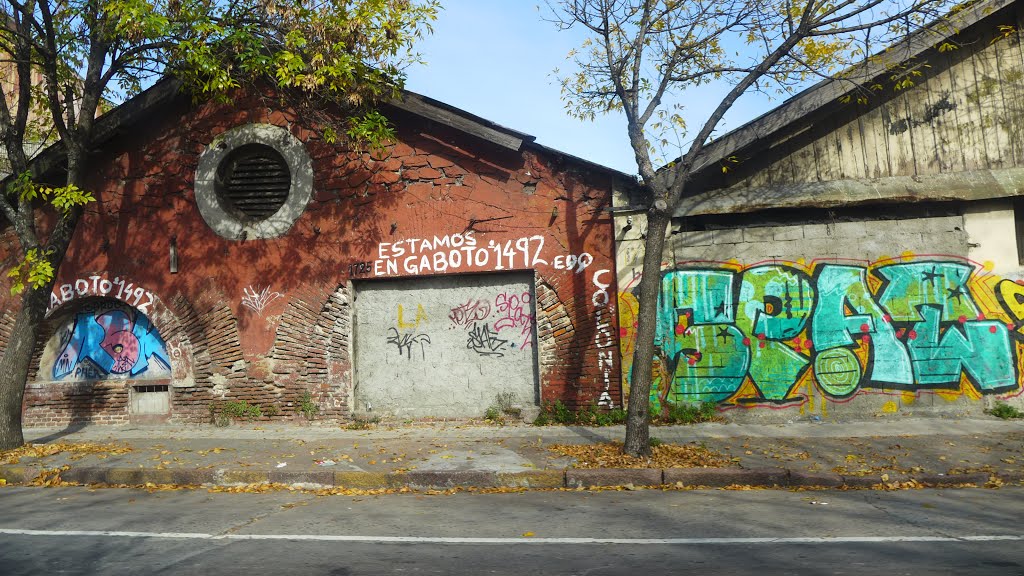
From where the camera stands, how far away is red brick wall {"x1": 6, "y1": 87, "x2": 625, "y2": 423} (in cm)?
1141

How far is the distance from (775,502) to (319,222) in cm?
834

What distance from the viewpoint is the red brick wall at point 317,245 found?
11.4 metres

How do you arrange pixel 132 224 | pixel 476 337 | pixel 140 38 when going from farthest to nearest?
pixel 132 224 → pixel 476 337 → pixel 140 38

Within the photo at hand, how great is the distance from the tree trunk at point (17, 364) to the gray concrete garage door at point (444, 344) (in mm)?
4513

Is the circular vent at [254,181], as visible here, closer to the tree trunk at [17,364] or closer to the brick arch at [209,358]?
the brick arch at [209,358]

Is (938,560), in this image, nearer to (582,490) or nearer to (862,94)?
(582,490)

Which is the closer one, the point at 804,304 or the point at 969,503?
the point at 969,503

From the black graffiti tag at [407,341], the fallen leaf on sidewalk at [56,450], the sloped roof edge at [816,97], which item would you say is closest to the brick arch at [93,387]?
the fallen leaf on sidewalk at [56,450]

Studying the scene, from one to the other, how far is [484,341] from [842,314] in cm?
554

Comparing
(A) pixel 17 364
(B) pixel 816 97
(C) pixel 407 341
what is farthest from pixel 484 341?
(A) pixel 17 364

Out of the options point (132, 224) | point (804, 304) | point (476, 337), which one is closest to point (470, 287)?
point (476, 337)

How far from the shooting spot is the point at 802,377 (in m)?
10.9

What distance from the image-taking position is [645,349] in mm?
8625

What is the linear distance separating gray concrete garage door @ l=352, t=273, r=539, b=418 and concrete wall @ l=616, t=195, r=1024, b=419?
177 cm
